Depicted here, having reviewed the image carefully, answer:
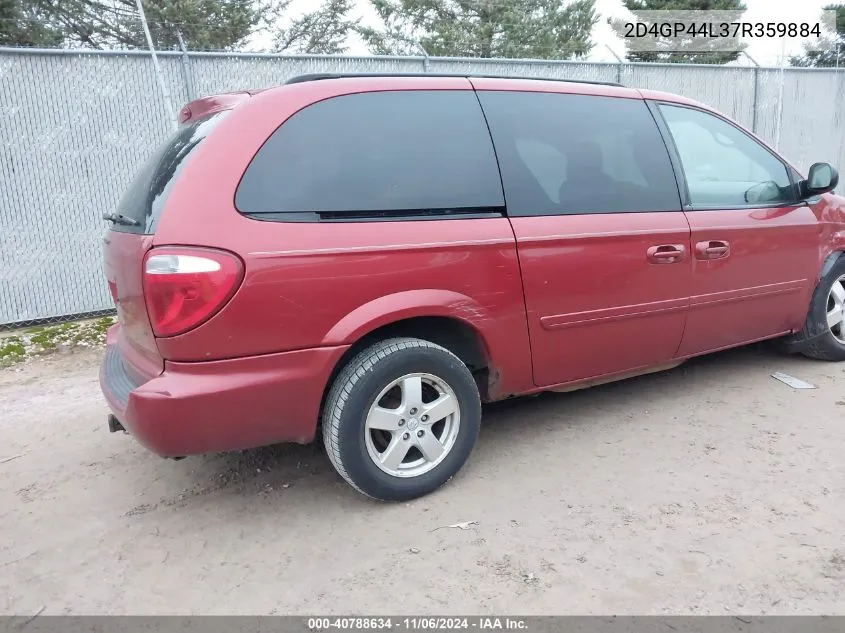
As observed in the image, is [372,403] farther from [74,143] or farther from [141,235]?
[74,143]

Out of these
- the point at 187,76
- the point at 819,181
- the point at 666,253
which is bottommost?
the point at 666,253

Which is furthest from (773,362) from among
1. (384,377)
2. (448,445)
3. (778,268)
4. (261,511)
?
(261,511)

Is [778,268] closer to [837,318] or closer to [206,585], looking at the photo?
[837,318]

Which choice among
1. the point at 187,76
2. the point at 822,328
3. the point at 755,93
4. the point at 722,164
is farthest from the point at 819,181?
the point at 755,93

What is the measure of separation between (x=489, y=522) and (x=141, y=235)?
1.78 m

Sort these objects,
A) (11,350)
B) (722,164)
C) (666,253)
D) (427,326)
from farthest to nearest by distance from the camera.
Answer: (11,350)
(722,164)
(666,253)
(427,326)

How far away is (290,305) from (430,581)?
1.13 metres

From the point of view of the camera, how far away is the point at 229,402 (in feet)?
8.15

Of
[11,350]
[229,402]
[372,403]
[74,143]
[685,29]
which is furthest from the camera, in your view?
[685,29]

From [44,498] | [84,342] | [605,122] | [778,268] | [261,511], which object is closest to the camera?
[261,511]

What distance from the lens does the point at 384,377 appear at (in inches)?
107

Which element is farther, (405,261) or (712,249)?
(712,249)

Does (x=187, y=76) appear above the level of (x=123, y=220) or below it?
above
